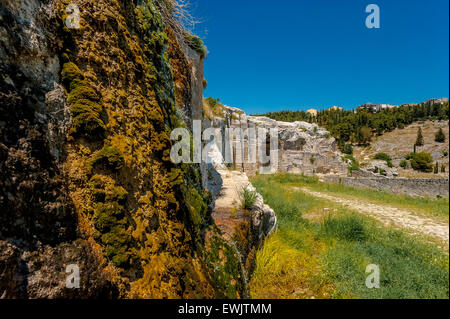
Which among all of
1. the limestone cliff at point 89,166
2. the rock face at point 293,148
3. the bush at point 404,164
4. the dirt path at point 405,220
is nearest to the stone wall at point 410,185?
the dirt path at point 405,220

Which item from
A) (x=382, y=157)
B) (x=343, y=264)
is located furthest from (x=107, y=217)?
(x=382, y=157)

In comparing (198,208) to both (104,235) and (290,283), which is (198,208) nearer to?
(104,235)

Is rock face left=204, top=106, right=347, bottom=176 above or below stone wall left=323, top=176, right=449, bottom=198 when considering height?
above

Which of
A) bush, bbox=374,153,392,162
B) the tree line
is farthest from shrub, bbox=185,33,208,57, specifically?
the tree line

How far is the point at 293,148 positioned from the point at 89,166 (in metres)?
27.2

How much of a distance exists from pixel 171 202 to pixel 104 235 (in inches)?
27.8

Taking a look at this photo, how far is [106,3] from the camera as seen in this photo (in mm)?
1595

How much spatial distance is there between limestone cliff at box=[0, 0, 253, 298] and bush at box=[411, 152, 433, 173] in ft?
115

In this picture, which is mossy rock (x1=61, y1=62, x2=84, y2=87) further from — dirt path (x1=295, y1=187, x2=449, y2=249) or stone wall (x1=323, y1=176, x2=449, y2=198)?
stone wall (x1=323, y1=176, x2=449, y2=198)

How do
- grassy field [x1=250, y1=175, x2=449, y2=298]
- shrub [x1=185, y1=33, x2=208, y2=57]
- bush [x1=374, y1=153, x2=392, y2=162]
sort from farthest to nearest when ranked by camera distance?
bush [x1=374, y1=153, x2=392, y2=162], shrub [x1=185, y1=33, x2=208, y2=57], grassy field [x1=250, y1=175, x2=449, y2=298]

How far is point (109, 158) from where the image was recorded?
136 centimetres

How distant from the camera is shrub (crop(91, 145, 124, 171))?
52.4 inches

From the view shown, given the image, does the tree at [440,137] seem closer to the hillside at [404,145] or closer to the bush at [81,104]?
the hillside at [404,145]

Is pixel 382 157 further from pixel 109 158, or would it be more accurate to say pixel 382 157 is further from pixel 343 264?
pixel 109 158
